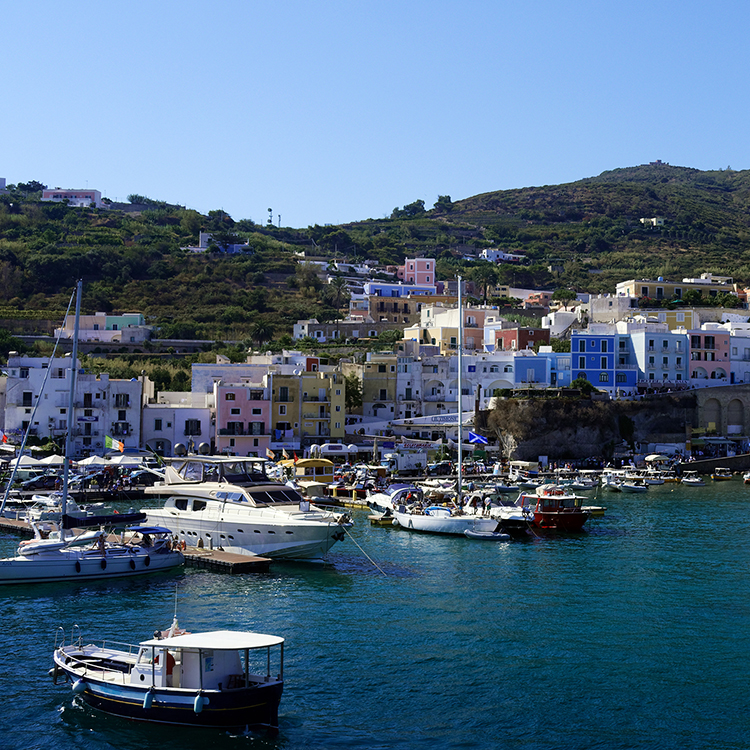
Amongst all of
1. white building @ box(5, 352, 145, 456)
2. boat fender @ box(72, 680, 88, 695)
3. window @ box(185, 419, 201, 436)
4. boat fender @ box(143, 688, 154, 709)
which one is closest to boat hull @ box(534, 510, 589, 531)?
boat fender @ box(72, 680, 88, 695)

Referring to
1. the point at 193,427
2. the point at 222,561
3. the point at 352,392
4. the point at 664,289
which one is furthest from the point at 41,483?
the point at 664,289

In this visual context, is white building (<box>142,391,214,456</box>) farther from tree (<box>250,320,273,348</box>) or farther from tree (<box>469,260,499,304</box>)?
tree (<box>469,260,499,304</box>)

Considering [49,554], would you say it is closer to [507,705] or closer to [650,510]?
[507,705]

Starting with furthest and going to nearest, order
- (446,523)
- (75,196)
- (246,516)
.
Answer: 1. (75,196)
2. (446,523)
3. (246,516)

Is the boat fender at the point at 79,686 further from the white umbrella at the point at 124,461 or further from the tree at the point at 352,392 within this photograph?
the tree at the point at 352,392

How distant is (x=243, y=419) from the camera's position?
2484 inches

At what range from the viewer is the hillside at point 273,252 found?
337 ft

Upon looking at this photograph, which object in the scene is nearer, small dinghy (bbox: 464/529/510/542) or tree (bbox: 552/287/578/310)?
small dinghy (bbox: 464/529/510/542)

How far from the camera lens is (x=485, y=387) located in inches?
2832

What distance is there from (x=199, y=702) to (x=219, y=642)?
1.08m

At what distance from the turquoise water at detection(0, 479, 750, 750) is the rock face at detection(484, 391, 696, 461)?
98.5ft

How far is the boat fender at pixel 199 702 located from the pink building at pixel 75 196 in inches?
6087

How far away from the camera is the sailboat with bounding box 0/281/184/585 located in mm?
27703

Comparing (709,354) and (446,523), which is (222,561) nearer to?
(446,523)
